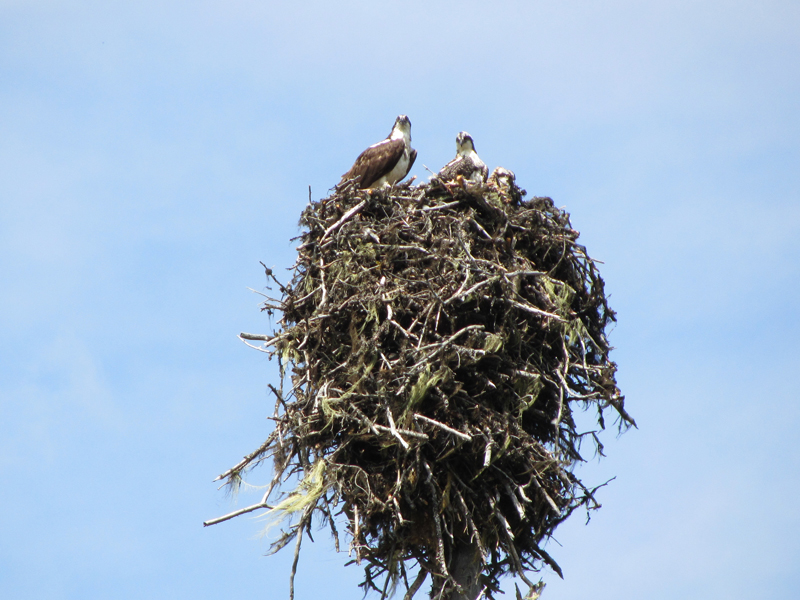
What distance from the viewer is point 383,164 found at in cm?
1038

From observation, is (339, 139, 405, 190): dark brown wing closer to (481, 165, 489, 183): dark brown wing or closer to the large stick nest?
(481, 165, 489, 183): dark brown wing

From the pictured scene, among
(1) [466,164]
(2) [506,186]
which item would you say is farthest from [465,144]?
(2) [506,186]

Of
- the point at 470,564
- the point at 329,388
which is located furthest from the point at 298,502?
the point at 470,564

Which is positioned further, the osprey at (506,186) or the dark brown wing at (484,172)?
the dark brown wing at (484,172)

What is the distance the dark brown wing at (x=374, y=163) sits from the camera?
10336 millimetres

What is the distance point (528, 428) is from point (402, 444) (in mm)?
1796

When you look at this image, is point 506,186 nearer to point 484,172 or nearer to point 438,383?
point 484,172

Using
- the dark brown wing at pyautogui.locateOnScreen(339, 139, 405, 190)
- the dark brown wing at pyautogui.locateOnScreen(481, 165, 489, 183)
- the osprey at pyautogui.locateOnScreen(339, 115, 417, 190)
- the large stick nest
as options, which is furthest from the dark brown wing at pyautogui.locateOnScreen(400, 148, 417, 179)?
the large stick nest

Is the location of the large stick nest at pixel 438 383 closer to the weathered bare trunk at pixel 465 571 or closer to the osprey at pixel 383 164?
the weathered bare trunk at pixel 465 571

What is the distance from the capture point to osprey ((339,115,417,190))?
10344 millimetres

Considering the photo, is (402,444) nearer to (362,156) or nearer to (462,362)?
(462,362)

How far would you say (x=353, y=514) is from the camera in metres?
7.06

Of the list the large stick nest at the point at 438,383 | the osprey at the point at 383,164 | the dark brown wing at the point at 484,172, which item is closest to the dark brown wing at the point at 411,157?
the osprey at the point at 383,164

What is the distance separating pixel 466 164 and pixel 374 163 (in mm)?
1097
